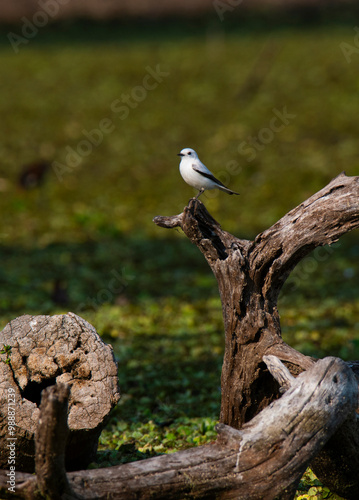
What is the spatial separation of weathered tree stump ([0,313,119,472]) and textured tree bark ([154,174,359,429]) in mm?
1057

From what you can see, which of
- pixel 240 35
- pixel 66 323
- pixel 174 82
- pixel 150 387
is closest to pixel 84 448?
pixel 66 323

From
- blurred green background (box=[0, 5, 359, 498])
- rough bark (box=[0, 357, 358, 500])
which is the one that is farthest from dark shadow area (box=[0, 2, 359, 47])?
rough bark (box=[0, 357, 358, 500])

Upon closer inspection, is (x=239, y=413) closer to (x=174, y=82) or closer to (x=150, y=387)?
(x=150, y=387)

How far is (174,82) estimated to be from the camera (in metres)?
22.0

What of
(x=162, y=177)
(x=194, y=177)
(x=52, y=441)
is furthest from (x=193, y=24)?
(x=52, y=441)

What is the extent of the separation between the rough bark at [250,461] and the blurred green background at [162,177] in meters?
1.07

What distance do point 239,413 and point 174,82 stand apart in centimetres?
1830

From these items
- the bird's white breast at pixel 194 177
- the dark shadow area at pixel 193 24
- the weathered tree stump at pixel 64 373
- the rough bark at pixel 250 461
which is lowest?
the rough bark at pixel 250 461

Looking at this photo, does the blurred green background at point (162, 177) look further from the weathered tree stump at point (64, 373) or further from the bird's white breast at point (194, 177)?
the bird's white breast at point (194, 177)

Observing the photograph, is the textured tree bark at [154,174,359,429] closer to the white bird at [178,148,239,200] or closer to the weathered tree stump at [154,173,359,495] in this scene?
the weathered tree stump at [154,173,359,495]

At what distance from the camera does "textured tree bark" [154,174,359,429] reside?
5.07 metres

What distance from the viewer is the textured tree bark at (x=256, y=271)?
507 cm

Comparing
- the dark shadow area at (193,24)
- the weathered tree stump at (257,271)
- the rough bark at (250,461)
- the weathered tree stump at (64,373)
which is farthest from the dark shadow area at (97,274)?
the dark shadow area at (193,24)

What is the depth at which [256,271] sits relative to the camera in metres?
5.20
